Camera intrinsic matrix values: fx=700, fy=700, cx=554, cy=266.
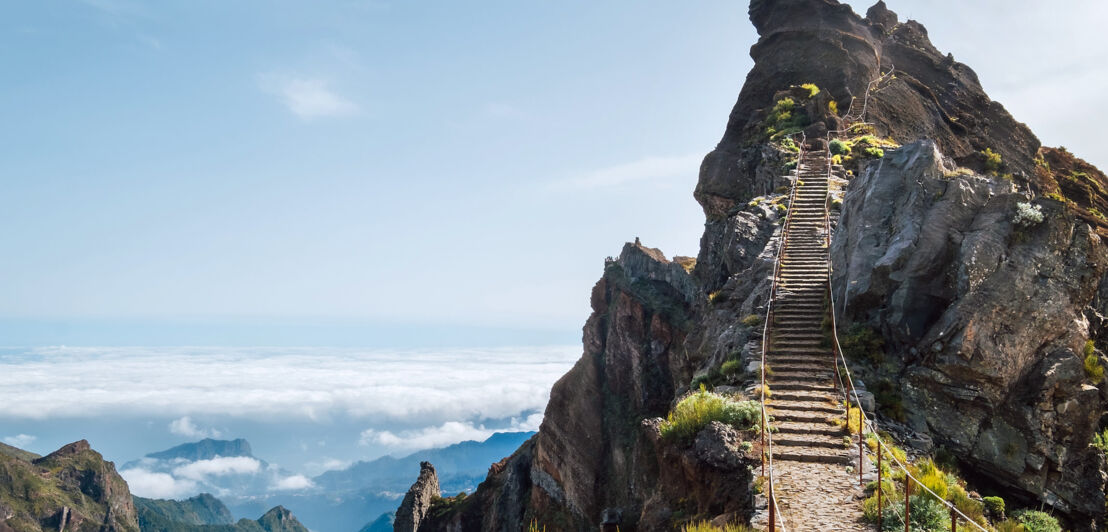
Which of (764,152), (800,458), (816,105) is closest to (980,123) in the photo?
(816,105)

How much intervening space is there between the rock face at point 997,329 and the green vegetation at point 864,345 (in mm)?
299

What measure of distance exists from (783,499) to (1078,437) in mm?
8810

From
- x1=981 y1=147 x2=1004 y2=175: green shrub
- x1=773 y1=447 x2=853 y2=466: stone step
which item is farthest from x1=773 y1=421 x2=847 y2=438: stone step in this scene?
x1=981 y1=147 x2=1004 y2=175: green shrub

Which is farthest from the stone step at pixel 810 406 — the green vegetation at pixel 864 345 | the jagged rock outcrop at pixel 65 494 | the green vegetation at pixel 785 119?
the jagged rock outcrop at pixel 65 494

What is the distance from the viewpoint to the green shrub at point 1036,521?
1230 centimetres

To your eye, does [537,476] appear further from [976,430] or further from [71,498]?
[71,498]

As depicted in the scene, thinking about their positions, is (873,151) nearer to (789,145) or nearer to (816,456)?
(789,145)

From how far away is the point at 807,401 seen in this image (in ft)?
53.0

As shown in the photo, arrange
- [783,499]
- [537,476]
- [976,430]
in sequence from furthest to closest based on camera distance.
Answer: [537,476]
[976,430]
[783,499]

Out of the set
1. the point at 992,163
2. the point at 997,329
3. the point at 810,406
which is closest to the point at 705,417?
the point at 810,406

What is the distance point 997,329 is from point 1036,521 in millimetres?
4459

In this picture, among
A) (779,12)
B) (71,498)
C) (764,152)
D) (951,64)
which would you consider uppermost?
(779,12)

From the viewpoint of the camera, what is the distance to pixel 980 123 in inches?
1935

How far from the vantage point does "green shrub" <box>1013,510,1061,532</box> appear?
12.3 metres
